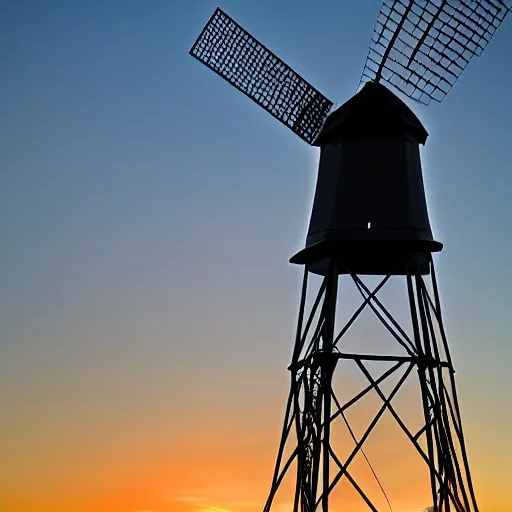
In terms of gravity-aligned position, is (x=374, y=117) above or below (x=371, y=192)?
above

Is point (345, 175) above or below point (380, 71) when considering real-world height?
below

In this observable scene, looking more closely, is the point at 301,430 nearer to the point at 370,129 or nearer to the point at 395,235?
the point at 395,235

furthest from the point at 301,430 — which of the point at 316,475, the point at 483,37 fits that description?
the point at 483,37

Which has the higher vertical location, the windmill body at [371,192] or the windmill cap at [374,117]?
the windmill cap at [374,117]

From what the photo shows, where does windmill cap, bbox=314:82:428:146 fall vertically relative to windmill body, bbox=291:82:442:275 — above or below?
above

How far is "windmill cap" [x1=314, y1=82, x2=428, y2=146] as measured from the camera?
645 inches

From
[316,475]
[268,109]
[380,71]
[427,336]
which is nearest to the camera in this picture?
[316,475]

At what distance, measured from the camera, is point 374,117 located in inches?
647

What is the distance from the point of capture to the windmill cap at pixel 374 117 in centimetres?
1639

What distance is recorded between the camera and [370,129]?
1642cm

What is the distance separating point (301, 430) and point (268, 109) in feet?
26.6

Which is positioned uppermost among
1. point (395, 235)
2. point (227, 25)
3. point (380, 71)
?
point (227, 25)

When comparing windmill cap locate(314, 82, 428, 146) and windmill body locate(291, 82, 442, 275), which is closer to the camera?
windmill body locate(291, 82, 442, 275)

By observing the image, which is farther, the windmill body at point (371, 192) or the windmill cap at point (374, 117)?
the windmill cap at point (374, 117)
